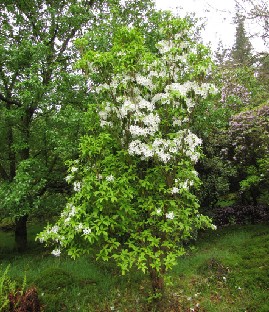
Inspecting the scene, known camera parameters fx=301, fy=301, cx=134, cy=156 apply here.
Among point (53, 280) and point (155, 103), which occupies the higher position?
point (155, 103)

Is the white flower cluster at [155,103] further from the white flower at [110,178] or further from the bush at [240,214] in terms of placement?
the bush at [240,214]

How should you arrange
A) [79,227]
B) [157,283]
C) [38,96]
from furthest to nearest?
[38,96]
[157,283]
[79,227]

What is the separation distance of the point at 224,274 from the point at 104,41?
308 inches

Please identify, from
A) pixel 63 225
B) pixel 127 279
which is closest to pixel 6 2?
pixel 63 225

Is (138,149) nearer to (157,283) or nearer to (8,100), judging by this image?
(157,283)

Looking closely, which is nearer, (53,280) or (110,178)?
(110,178)

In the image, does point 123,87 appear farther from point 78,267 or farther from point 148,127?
point 78,267

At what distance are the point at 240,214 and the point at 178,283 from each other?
708cm

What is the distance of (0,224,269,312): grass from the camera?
7137 millimetres

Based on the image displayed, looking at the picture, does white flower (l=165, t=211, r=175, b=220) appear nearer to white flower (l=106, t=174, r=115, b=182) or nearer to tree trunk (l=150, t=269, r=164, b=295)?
white flower (l=106, t=174, r=115, b=182)

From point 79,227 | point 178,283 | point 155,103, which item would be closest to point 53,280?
point 178,283

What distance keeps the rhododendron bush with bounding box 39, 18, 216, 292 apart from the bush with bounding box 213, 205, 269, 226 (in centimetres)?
774

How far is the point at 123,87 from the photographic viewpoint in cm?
636

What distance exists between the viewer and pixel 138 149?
611 centimetres
